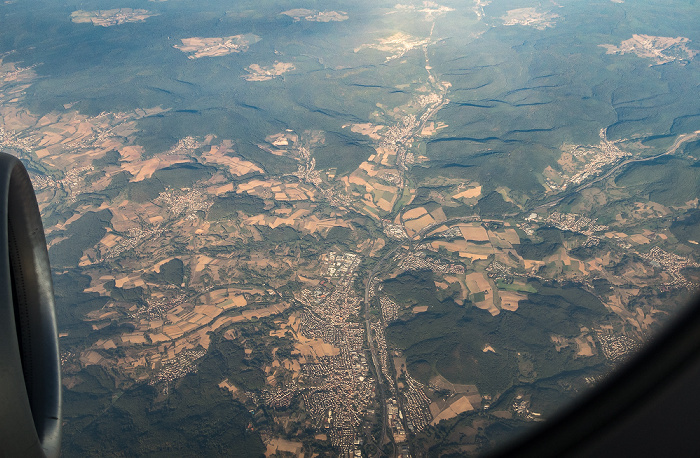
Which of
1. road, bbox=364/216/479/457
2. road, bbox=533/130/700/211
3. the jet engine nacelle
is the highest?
the jet engine nacelle

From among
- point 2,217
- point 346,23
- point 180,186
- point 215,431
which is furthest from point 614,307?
point 346,23

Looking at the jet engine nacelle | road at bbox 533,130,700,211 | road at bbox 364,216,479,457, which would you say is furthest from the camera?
road at bbox 533,130,700,211

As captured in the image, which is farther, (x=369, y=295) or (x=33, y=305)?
(x=369, y=295)

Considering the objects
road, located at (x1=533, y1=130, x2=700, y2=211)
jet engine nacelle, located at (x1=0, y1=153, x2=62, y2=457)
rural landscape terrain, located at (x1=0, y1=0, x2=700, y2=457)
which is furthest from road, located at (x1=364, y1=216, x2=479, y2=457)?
jet engine nacelle, located at (x1=0, y1=153, x2=62, y2=457)

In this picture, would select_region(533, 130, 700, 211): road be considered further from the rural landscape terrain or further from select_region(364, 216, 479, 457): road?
select_region(364, 216, 479, 457): road

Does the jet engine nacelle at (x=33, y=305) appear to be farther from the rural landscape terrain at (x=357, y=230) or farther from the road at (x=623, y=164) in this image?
the road at (x=623, y=164)

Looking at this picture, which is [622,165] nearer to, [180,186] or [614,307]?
[614,307]

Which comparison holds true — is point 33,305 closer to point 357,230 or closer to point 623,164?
point 357,230

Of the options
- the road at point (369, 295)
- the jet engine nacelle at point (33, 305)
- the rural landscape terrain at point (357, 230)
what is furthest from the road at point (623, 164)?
the jet engine nacelle at point (33, 305)

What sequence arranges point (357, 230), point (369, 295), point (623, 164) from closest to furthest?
1. point (369, 295)
2. point (357, 230)
3. point (623, 164)

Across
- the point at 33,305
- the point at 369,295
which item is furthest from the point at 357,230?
the point at 33,305

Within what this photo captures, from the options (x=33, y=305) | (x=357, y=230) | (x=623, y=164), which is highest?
(x=33, y=305)
